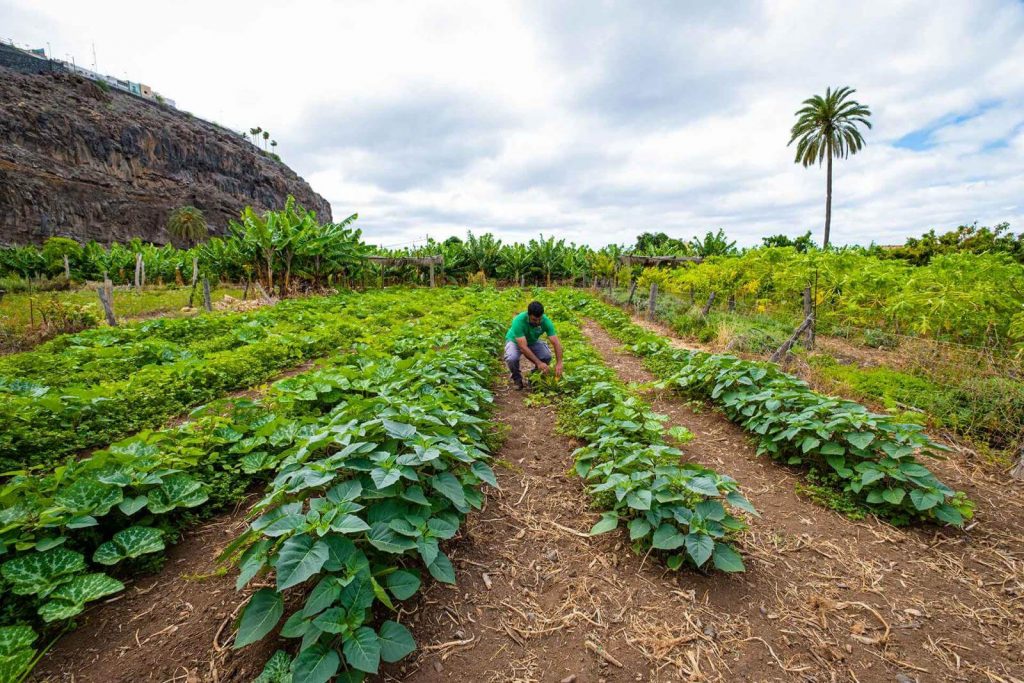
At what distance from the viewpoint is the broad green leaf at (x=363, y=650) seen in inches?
65.6

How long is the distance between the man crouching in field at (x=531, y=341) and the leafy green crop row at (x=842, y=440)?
2228 mm

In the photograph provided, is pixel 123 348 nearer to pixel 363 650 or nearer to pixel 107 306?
pixel 107 306

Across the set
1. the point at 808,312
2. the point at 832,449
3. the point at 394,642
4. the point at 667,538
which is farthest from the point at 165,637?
the point at 808,312

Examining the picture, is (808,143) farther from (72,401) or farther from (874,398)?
(72,401)

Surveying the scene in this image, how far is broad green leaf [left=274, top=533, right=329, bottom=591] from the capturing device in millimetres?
1770

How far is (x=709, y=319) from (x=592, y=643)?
40.5 feet

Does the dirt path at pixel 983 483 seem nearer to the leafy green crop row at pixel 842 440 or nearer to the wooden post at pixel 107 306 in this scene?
the leafy green crop row at pixel 842 440

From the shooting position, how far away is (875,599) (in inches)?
101

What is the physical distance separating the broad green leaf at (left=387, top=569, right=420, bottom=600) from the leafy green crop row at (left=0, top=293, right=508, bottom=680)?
1277mm

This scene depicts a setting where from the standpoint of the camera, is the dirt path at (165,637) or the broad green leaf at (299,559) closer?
the broad green leaf at (299,559)

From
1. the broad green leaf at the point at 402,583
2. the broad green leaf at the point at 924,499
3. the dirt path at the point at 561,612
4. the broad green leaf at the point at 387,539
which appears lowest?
the dirt path at the point at 561,612

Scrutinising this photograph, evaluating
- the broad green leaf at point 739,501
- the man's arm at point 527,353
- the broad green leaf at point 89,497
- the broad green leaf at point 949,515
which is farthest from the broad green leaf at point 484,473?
the man's arm at point 527,353

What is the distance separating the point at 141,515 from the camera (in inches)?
110

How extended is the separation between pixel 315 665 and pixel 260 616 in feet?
1.26
